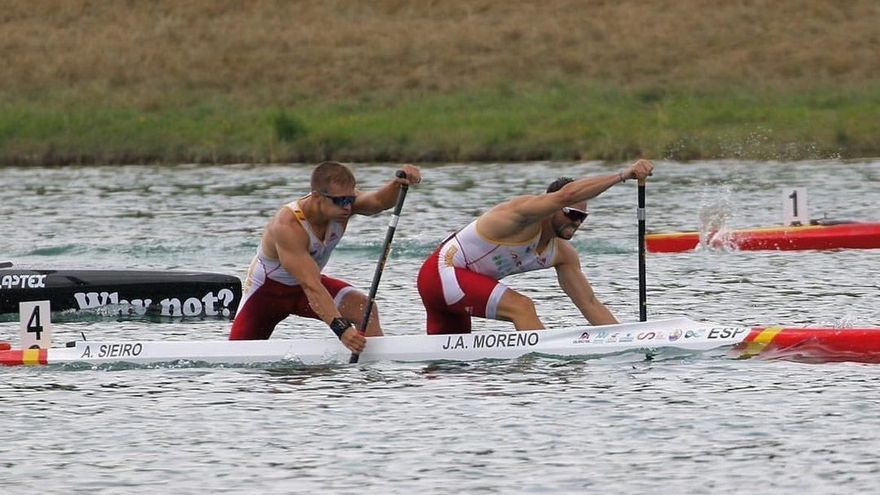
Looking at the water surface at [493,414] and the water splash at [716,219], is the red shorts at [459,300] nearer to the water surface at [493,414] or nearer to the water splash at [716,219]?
the water surface at [493,414]

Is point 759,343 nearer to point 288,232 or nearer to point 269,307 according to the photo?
point 288,232

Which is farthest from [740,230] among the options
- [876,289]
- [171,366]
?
[171,366]

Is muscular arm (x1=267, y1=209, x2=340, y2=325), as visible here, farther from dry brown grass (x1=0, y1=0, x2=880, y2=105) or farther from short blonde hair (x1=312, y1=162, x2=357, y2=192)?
dry brown grass (x1=0, y1=0, x2=880, y2=105)

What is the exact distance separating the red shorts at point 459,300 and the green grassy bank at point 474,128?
19598mm

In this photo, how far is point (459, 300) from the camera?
13.0 m

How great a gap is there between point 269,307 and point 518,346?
5.89 feet

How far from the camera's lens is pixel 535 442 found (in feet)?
35.2

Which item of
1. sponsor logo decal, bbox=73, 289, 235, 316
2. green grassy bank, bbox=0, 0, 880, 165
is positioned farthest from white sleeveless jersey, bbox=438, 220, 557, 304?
green grassy bank, bbox=0, 0, 880, 165

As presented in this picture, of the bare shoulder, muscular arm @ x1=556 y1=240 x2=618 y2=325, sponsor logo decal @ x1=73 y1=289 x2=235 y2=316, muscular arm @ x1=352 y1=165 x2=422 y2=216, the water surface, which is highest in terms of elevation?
muscular arm @ x1=352 y1=165 x2=422 y2=216

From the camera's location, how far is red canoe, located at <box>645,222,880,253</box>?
67.7ft

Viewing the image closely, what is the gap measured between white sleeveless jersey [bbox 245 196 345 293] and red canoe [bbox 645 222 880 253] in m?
8.55

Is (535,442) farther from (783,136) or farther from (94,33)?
(94,33)

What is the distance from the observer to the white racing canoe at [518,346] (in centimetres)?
1273

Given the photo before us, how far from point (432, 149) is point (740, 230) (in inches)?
526
